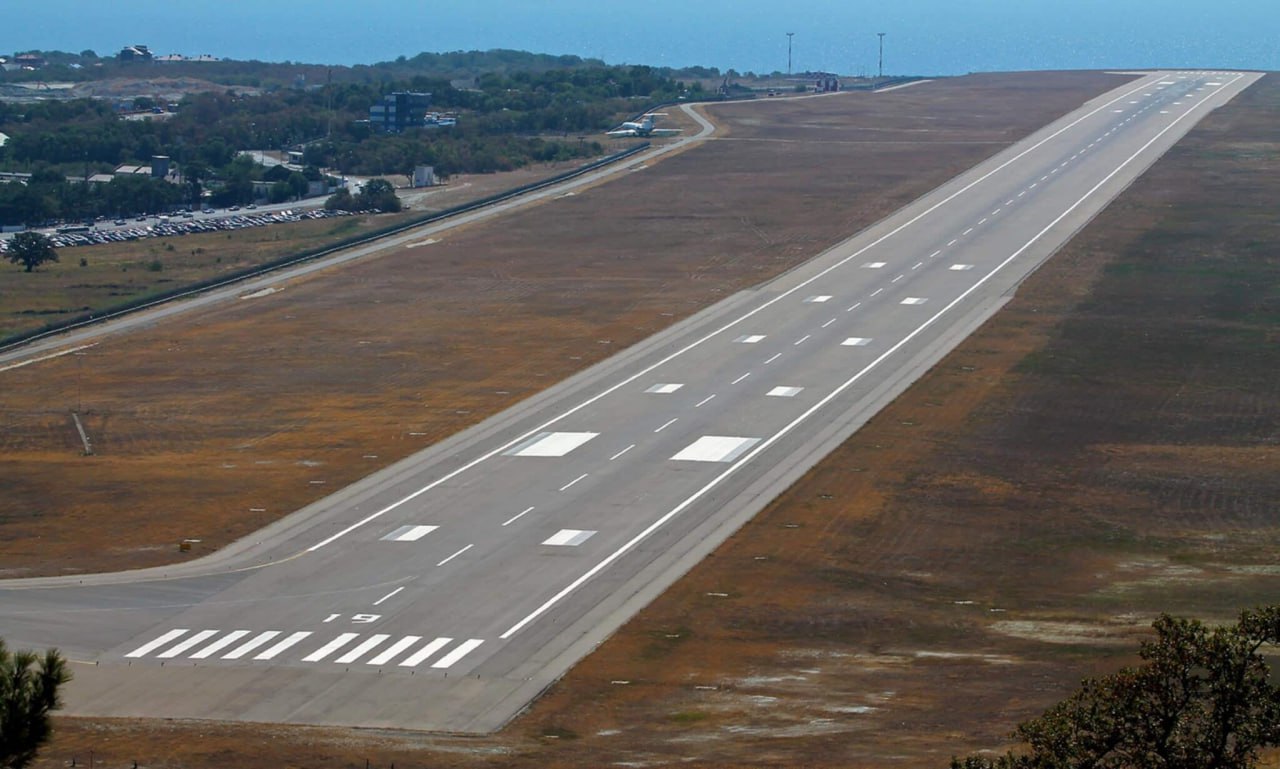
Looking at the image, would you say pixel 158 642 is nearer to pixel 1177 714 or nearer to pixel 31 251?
pixel 1177 714

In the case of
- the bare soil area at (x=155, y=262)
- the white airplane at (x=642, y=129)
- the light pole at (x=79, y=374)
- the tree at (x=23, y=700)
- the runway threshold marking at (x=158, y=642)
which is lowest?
the runway threshold marking at (x=158, y=642)

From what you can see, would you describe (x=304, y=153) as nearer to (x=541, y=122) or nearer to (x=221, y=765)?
(x=541, y=122)

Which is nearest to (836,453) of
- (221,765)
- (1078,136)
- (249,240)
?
(221,765)

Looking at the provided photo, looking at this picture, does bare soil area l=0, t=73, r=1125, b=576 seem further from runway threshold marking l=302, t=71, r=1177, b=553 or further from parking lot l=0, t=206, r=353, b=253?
parking lot l=0, t=206, r=353, b=253

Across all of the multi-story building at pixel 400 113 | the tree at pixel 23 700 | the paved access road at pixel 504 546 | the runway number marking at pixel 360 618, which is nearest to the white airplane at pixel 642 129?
the multi-story building at pixel 400 113

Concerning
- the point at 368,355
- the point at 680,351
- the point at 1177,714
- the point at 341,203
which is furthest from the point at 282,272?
the point at 1177,714

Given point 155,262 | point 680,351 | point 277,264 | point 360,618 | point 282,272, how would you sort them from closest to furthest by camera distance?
point 360,618, point 680,351, point 282,272, point 277,264, point 155,262

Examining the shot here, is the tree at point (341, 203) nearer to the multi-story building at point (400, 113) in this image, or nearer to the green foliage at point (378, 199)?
the green foliage at point (378, 199)
